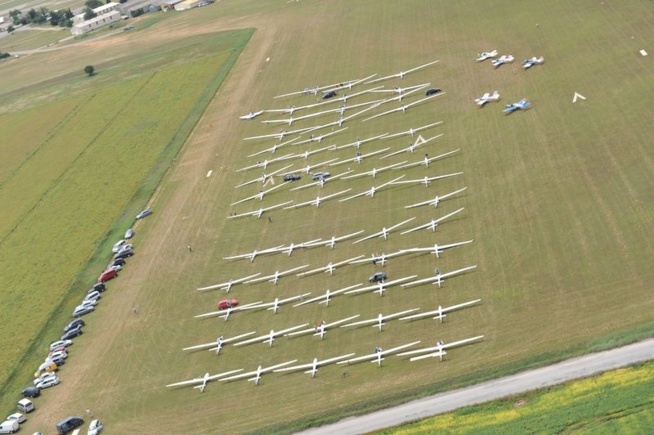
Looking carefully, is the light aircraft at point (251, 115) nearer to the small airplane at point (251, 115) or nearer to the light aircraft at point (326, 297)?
the small airplane at point (251, 115)

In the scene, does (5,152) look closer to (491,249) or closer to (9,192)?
(9,192)

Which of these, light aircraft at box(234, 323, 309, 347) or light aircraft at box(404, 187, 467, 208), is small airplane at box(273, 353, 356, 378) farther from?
light aircraft at box(404, 187, 467, 208)

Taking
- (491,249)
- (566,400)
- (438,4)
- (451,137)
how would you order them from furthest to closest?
(438,4) < (451,137) < (491,249) < (566,400)

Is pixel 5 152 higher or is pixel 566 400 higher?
pixel 566 400

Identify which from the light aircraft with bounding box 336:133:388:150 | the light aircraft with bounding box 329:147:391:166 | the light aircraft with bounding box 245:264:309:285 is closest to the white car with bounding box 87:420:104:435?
the light aircraft with bounding box 245:264:309:285

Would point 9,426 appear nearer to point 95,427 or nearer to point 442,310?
point 95,427

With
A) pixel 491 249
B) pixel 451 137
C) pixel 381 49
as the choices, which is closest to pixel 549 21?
pixel 381 49

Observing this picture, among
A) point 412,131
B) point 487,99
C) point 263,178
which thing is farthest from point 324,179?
point 487,99

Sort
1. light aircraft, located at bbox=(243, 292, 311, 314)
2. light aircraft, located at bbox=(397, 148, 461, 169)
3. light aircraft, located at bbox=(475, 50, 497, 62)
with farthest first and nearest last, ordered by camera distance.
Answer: light aircraft, located at bbox=(475, 50, 497, 62)
light aircraft, located at bbox=(397, 148, 461, 169)
light aircraft, located at bbox=(243, 292, 311, 314)
